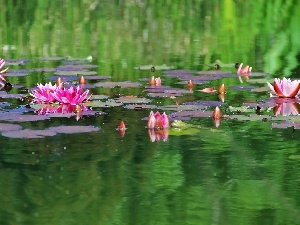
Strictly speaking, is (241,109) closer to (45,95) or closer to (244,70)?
(45,95)

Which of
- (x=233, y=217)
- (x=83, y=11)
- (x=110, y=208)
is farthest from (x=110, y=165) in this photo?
(x=83, y=11)

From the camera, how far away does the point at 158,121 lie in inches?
151

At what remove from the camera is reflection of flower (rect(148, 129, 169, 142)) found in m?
3.64

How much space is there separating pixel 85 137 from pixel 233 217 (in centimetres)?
134

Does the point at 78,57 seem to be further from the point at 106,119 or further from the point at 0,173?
the point at 0,173

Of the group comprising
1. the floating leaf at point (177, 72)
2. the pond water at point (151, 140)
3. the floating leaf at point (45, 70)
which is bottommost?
the pond water at point (151, 140)

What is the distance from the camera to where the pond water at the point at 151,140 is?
256 centimetres

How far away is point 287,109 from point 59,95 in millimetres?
1195

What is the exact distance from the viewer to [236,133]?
12.3 ft

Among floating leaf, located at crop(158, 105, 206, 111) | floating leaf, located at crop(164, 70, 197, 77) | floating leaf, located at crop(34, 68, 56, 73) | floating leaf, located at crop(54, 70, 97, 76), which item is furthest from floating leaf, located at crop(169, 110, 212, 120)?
floating leaf, located at crop(34, 68, 56, 73)

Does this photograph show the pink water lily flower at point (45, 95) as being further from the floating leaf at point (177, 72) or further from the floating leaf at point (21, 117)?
the floating leaf at point (177, 72)

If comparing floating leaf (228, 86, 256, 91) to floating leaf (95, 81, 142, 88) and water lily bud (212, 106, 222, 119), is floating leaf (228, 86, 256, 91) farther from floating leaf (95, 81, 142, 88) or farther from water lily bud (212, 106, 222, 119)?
water lily bud (212, 106, 222, 119)

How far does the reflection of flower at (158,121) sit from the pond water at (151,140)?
5 centimetres

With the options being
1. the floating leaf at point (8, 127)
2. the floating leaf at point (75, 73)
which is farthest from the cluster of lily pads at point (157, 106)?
the floating leaf at point (75, 73)
